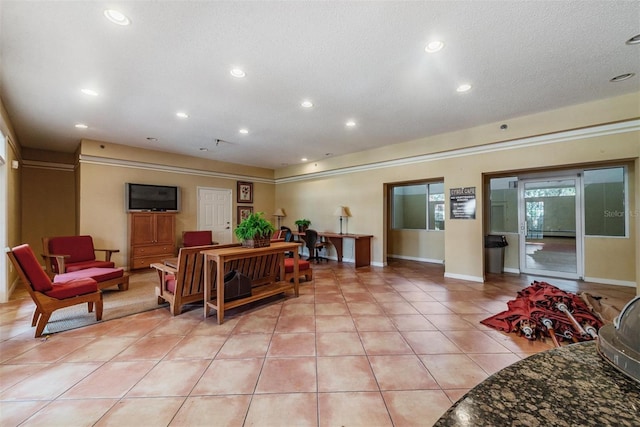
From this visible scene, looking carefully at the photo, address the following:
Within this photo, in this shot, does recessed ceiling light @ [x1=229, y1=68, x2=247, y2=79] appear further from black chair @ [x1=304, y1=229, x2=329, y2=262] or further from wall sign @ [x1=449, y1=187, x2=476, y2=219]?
black chair @ [x1=304, y1=229, x2=329, y2=262]

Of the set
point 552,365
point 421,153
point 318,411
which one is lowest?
point 318,411

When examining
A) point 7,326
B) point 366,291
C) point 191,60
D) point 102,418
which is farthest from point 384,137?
point 7,326

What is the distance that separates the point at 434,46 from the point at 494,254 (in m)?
4.79

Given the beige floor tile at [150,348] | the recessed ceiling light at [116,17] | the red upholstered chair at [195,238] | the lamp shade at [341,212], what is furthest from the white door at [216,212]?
the recessed ceiling light at [116,17]

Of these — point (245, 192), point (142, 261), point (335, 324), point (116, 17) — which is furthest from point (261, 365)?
point (245, 192)

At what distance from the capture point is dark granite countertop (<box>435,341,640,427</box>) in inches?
19.8

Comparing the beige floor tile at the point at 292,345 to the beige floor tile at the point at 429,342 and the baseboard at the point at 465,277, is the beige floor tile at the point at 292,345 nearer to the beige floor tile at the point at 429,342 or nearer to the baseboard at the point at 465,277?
the beige floor tile at the point at 429,342

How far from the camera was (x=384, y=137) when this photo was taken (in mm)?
5301

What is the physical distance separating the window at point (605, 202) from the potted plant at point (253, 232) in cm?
579

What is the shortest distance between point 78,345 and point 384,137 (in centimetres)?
540

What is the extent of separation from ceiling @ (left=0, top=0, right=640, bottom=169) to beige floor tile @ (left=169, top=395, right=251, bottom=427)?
287cm

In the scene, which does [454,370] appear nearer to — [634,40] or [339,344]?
[339,344]

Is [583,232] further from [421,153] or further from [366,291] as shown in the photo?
[366,291]

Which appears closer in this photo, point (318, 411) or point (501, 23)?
point (318, 411)
